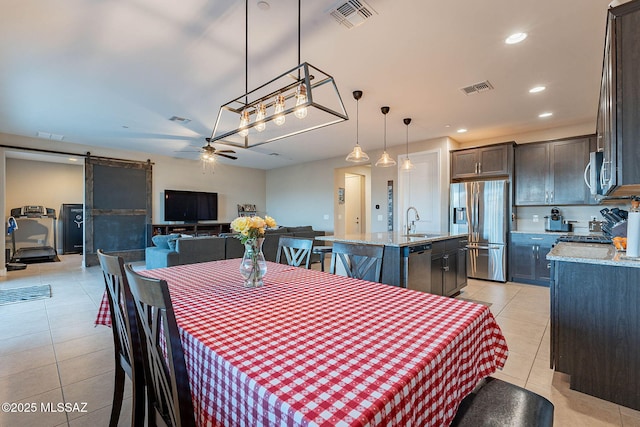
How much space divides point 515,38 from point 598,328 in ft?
7.58

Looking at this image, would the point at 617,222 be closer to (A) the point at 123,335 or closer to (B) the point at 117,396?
(A) the point at 123,335

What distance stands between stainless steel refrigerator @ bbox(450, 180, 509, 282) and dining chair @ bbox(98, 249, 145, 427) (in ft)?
17.2

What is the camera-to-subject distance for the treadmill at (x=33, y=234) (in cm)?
660

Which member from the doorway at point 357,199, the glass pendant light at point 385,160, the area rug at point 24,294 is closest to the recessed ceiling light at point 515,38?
the glass pendant light at point 385,160

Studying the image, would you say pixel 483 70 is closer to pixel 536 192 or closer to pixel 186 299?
pixel 536 192

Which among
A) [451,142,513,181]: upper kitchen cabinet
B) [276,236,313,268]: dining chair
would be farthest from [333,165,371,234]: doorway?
[276,236,313,268]: dining chair

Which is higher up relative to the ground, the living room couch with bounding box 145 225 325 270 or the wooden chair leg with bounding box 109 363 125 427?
the living room couch with bounding box 145 225 325 270

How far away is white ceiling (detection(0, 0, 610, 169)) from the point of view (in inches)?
84.6

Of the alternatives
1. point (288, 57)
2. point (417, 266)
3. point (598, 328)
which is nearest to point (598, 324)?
point (598, 328)

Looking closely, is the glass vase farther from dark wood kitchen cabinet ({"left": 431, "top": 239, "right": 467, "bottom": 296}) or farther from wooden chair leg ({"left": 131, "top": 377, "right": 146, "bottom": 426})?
dark wood kitchen cabinet ({"left": 431, "top": 239, "right": 467, "bottom": 296})

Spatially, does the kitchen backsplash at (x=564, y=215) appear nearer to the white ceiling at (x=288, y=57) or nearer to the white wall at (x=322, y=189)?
the white wall at (x=322, y=189)

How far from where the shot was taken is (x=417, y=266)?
3.10m

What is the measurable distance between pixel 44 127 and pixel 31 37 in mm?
3354

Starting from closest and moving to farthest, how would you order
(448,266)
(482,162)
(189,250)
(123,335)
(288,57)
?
(123,335)
(288,57)
(448,266)
(189,250)
(482,162)
